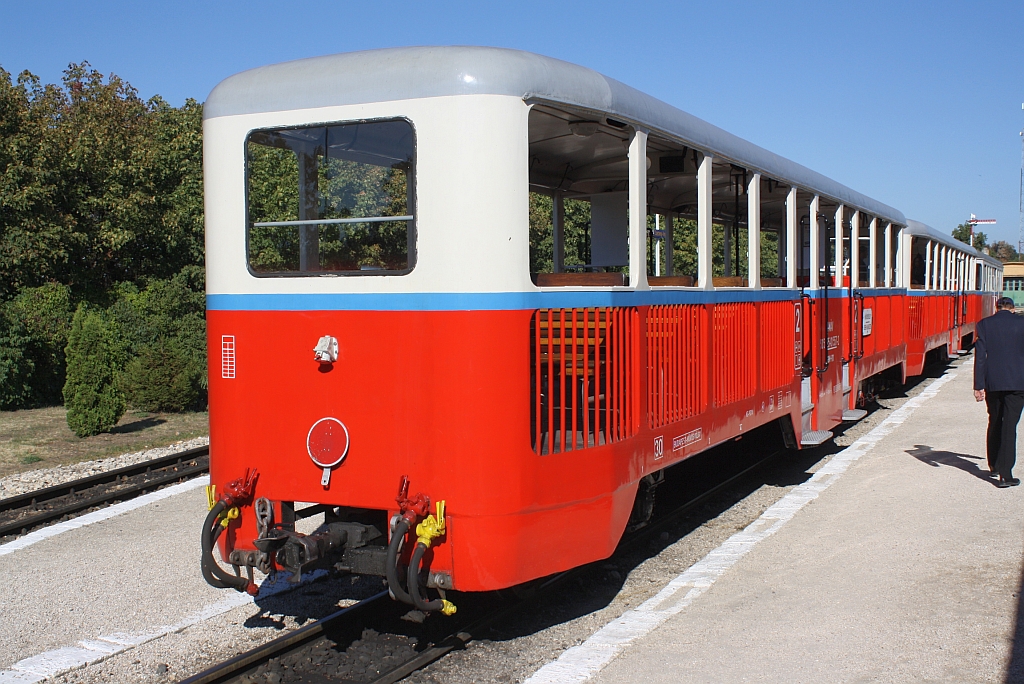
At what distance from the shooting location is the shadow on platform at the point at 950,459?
8.45 m

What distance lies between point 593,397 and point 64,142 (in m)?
22.8

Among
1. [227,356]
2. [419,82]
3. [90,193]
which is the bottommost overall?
[227,356]

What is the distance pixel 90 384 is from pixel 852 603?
11.4 metres

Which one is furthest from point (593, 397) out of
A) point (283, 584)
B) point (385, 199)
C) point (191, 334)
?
point (191, 334)

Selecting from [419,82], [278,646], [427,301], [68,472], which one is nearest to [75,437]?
[68,472]

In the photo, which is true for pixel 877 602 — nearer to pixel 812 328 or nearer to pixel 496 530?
pixel 496 530

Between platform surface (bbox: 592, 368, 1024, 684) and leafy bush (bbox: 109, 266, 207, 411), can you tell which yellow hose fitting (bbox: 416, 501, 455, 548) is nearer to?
platform surface (bbox: 592, 368, 1024, 684)

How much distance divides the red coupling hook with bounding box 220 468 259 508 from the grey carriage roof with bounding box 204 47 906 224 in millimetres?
1807

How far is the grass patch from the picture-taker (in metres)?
11.9

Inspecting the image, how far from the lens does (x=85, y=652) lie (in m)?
4.97

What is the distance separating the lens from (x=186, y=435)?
13711mm

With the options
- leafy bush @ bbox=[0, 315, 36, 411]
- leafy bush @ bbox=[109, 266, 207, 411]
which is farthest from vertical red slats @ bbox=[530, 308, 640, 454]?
leafy bush @ bbox=[0, 315, 36, 411]

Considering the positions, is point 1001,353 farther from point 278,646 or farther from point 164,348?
point 164,348

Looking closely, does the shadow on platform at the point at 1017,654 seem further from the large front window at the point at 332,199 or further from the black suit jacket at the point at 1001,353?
the large front window at the point at 332,199
